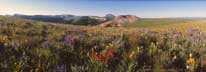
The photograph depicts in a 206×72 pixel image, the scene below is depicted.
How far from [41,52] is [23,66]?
872mm

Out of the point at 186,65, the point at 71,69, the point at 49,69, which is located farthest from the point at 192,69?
the point at 49,69

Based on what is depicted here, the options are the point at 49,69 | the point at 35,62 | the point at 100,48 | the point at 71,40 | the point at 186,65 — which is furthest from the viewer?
the point at 71,40

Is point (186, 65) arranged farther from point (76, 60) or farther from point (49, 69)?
point (49, 69)

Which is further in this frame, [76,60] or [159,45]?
[159,45]

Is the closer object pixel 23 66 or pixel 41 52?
pixel 23 66

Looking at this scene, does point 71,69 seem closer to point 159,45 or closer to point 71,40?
point 71,40

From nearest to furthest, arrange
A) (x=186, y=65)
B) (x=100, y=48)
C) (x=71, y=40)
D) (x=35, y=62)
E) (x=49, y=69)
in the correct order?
(x=49, y=69) → (x=35, y=62) → (x=186, y=65) → (x=100, y=48) → (x=71, y=40)

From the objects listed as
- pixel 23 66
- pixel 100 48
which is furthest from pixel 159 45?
pixel 23 66

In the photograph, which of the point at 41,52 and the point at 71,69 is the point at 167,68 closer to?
the point at 71,69

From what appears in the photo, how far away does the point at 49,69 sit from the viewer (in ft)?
17.1

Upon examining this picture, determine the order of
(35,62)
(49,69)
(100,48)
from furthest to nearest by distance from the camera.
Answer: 1. (100,48)
2. (35,62)
3. (49,69)

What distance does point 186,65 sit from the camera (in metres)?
6.11

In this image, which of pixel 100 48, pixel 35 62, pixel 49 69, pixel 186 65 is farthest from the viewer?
pixel 100 48

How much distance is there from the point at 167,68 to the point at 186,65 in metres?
0.51
